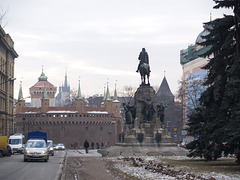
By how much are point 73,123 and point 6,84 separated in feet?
172

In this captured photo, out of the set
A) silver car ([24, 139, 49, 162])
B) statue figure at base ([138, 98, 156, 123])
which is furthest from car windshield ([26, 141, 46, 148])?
statue figure at base ([138, 98, 156, 123])

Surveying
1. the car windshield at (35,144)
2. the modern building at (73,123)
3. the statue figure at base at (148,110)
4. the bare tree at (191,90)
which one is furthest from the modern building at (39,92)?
the car windshield at (35,144)

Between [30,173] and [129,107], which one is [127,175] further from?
[129,107]

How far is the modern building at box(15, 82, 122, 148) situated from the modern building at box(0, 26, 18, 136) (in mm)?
44262

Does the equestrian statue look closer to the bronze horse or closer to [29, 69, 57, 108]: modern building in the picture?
the bronze horse

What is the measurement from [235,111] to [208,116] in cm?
311

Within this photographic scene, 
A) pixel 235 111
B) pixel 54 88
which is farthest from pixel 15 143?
pixel 54 88

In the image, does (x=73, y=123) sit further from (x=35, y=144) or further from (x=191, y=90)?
(x=35, y=144)

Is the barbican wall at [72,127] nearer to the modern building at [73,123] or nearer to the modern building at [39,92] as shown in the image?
the modern building at [73,123]

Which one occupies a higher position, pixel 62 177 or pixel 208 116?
pixel 208 116

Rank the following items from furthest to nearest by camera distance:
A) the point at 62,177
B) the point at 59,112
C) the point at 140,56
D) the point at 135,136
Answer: the point at 59,112 → the point at 140,56 → the point at 135,136 → the point at 62,177

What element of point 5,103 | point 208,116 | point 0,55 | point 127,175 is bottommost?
point 127,175

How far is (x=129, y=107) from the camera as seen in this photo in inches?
1590

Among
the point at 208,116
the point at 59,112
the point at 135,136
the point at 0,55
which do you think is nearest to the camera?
the point at 208,116
